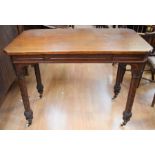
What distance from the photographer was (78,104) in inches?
79.9

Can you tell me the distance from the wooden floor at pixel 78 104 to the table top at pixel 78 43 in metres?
0.85

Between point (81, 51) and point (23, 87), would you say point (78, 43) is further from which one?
point (23, 87)

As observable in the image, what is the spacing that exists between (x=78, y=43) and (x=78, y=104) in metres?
0.89

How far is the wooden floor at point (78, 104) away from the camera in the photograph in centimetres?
175

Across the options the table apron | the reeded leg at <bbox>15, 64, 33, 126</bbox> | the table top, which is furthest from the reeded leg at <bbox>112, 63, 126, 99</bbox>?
the reeded leg at <bbox>15, 64, 33, 126</bbox>

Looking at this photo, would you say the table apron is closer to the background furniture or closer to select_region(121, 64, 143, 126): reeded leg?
select_region(121, 64, 143, 126): reeded leg

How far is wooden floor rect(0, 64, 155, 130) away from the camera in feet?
5.75

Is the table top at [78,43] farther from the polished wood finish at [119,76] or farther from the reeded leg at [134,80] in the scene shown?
the polished wood finish at [119,76]

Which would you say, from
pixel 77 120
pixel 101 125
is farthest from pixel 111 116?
pixel 77 120

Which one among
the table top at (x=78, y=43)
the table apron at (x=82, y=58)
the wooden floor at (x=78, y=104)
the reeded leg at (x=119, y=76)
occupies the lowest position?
the wooden floor at (x=78, y=104)

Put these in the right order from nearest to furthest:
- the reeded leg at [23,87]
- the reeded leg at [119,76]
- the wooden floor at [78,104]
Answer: the reeded leg at [23,87], the wooden floor at [78,104], the reeded leg at [119,76]

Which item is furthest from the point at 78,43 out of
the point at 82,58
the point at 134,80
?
the point at 134,80

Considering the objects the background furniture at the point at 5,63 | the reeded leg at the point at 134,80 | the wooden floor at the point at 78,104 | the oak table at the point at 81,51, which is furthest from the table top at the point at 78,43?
the wooden floor at the point at 78,104
